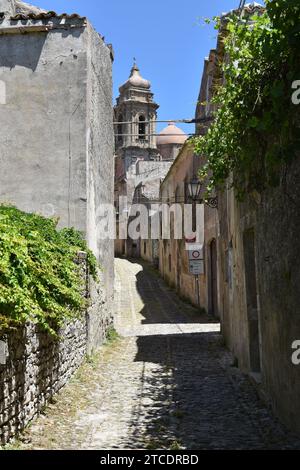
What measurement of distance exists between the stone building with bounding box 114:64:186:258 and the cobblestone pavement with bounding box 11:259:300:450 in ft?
110

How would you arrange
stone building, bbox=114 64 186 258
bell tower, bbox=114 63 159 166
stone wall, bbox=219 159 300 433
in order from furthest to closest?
bell tower, bbox=114 63 159 166 → stone building, bbox=114 64 186 258 → stone wall, bbox=219 159 300 433

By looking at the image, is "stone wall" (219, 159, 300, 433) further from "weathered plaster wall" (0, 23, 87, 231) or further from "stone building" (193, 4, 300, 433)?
"weathered plaster wall" (0, 23, 87, 231)

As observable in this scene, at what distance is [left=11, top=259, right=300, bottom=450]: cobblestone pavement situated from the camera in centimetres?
542

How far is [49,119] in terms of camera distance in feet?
37.3

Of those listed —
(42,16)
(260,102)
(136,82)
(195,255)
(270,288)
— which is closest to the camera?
(260,102)

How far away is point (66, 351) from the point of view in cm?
799

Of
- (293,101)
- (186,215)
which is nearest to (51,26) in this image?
(293,101)

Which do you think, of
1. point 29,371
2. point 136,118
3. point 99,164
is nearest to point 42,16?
point 99,164

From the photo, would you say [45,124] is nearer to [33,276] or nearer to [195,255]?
[33,276]

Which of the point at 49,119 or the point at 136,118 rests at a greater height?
the point at 136,118

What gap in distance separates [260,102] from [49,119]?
6.24 metres

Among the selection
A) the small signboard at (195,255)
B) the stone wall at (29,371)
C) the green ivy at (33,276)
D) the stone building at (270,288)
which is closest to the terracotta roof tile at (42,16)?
the stone building at (270,288)

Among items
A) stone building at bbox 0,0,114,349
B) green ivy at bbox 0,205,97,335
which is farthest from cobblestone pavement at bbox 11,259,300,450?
stone building at bbox 0,0,114,349
